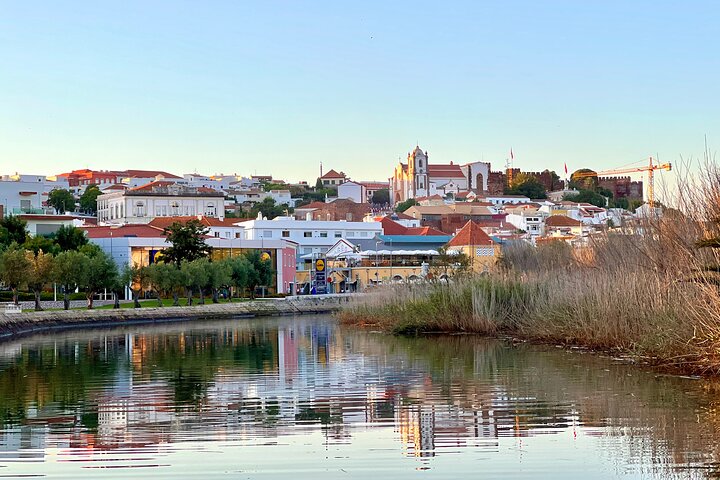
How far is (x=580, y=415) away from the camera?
13.9 metres

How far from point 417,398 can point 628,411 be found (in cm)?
333

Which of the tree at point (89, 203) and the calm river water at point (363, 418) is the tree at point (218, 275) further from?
the tree at point (89, 203)

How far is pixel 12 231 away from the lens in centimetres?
6688

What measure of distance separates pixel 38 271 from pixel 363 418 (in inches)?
1601

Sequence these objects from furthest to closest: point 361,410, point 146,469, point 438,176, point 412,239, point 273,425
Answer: point 438,176 → point 412,239 → point 361,410 → point 273,425 → point 146,469

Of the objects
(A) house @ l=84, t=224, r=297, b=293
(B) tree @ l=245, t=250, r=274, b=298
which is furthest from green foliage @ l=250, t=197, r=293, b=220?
(B) tree @ l=245, t=250, r=274, b=298

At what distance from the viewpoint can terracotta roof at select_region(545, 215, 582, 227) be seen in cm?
11294

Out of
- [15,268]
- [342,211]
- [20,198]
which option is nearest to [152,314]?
[15,268]

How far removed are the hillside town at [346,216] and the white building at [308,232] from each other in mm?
106

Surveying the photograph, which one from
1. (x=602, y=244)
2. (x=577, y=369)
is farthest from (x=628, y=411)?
(x=602, y=244)

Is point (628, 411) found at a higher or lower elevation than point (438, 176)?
lower

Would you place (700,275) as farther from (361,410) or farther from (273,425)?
(273,425)

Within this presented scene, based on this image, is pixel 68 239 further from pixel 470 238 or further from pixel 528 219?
pixel 528 219

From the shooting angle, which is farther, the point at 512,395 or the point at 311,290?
the point at 311,290
